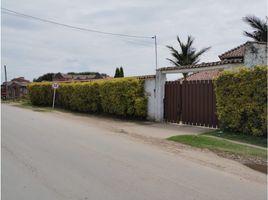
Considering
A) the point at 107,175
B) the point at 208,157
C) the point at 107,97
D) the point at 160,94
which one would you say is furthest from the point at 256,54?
the point at 107,175

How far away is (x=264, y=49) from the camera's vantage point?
17156mm

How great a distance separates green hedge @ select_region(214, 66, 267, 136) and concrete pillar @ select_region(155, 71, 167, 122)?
4567 mm

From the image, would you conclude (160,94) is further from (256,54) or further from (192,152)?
(192,152)

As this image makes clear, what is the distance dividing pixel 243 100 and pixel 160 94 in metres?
6.05

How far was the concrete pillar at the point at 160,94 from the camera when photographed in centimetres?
1947

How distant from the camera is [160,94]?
63.9 ft

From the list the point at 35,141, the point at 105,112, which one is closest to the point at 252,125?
Answer: the point at 35,141

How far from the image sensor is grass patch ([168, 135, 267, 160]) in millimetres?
10742

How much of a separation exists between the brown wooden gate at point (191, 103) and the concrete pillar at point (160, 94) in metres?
0.19

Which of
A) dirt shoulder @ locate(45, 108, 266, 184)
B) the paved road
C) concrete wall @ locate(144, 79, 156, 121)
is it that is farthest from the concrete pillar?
the paved road

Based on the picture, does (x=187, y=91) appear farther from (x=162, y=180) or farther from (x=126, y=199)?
(x=126, y=199)

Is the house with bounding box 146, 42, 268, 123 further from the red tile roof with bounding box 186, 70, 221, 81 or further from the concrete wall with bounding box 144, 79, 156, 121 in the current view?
the red tile roof with bounding box 186, 70, 221, 81

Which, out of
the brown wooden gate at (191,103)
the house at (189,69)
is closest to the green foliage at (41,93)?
the house at (189,69)

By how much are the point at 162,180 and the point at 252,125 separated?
296 inches
